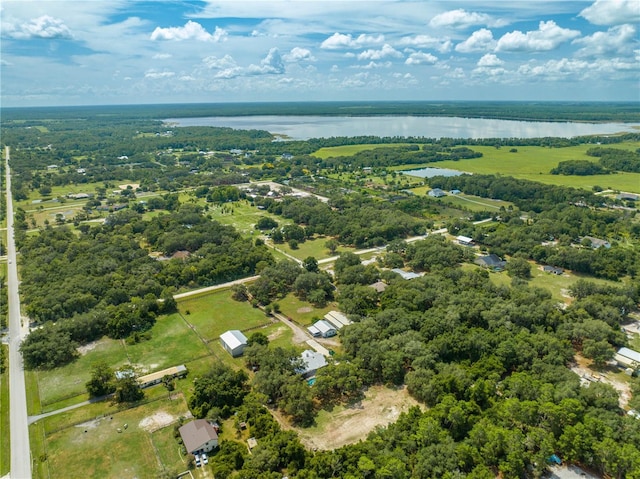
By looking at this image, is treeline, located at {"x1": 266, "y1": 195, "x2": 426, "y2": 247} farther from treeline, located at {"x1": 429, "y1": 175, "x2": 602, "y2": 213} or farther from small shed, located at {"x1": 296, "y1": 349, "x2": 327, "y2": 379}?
small shed, located at {"x1": 296, "y1": 349, "x2": 327, "y2": 379}

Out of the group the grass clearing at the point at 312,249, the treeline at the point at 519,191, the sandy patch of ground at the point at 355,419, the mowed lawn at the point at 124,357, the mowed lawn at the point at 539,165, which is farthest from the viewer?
the mowed lawn at the point at 539,165

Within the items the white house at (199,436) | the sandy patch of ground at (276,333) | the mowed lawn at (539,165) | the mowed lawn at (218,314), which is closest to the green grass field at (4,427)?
the white house at (199,436)

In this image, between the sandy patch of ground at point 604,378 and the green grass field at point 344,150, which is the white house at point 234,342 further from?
the green grass field at point 344,150

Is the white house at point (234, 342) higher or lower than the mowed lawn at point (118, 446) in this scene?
higher

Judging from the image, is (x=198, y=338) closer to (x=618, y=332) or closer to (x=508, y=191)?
(x=618, y=332)

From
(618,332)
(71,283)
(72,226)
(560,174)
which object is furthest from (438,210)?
(72,226)

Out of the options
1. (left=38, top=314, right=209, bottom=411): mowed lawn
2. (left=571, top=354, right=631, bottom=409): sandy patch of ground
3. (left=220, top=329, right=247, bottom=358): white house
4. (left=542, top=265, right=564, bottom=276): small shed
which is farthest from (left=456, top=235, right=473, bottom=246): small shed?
(left=38, top=314, right=209, bottom=411): mowed lawn
